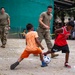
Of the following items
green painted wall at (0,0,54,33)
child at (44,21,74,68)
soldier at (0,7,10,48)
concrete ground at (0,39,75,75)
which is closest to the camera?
concrete ground at (0,39,75,75)

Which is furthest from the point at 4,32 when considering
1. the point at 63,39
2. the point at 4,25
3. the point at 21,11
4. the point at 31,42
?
the point at 21,11

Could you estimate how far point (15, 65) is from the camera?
9.59m

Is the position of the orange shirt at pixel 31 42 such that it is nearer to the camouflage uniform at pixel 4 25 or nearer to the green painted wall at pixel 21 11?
the camouflage uniform at pixel 4 25

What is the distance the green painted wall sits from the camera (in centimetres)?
2238

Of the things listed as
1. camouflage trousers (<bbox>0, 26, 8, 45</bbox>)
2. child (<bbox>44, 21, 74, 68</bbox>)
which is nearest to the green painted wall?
camouflage trousers (<bbox>0, 26, 8, 45</bbox>)

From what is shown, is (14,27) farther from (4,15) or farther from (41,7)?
(4,15)

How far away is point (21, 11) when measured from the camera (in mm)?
22562

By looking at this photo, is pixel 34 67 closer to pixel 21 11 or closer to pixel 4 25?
pixel 4 25

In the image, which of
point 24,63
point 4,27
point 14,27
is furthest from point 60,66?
point 14,27

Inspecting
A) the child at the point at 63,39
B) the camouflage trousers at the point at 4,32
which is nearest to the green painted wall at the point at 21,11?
the camouflage trousers at the point at 4,32

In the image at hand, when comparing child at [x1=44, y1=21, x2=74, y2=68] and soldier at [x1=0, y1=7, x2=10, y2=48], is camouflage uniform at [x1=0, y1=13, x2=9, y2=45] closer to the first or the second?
soldier at [x1=0, y1=7, x2=10, y2=48]

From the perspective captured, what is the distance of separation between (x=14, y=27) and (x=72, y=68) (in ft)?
42.8

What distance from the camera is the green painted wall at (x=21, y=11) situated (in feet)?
73.4

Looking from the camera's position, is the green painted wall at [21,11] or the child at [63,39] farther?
the green painted wall at [21,11]
